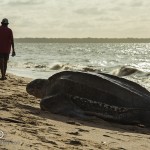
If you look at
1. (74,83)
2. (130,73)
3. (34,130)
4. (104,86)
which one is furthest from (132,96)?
(130,73)

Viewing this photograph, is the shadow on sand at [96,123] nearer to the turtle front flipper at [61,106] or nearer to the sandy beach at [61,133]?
the sandy beach at [61,133]

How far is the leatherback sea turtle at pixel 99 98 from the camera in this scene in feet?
19.1

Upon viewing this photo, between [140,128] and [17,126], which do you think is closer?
[17,126]

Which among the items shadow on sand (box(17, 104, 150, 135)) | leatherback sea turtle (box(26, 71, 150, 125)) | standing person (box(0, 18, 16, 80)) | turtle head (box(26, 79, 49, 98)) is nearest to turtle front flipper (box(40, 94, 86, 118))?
leatherback sea turtle (box(26, 71, 150, 125))

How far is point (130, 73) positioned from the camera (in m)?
20.2

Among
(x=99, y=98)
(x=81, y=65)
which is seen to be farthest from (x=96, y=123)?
(x=81, y=65)

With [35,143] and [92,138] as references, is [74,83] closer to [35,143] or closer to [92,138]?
[92,138]

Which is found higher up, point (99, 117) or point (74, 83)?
point (74, 83)

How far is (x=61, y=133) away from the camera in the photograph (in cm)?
446

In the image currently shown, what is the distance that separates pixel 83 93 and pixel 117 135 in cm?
152

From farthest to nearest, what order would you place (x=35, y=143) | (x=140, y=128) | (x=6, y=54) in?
1. (x=6, y=54)
2. (x=140, y=128)
3. (x=35, y=143)

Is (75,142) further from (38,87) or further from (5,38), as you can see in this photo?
(5,38)

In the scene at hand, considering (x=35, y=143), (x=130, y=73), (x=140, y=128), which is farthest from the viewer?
(x=130, y=73)

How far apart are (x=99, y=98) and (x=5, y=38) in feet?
17.5
